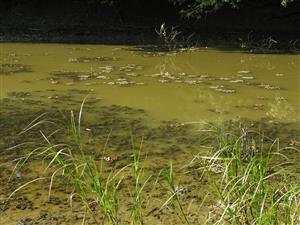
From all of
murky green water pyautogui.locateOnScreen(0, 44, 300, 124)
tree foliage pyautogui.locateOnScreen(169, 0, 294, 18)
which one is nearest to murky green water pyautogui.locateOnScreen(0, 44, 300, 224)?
murky green water pyautogui.locateOnScreen(0, 44, 300, 124)

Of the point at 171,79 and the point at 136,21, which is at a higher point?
the point at 136,21

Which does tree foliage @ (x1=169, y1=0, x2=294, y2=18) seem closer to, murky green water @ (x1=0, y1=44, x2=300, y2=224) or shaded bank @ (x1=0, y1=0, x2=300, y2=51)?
shaded bank @ (x1=0, y1=0, x2=300, y2=51)

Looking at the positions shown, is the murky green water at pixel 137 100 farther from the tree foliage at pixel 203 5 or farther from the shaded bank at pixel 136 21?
the shaded bank at pixel 136 21

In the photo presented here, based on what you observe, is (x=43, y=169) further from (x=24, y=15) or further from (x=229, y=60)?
(x=24, y=15)

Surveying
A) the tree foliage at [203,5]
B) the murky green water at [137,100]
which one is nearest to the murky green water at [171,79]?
the murky green water at [137,100]

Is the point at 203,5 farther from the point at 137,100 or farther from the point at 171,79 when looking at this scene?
the point at 137,100

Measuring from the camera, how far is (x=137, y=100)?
8.96 m

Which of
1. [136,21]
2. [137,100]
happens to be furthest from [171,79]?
[136,21]

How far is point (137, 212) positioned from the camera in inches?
125

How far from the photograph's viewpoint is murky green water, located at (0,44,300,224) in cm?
554

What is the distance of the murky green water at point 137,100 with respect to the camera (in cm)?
554

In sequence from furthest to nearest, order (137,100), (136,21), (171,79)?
1. (136,21)
2. (171,79)
3. (137,100)

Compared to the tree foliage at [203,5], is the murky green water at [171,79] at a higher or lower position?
lower

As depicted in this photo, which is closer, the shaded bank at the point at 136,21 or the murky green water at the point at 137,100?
the murky green water at the point at 137,100
